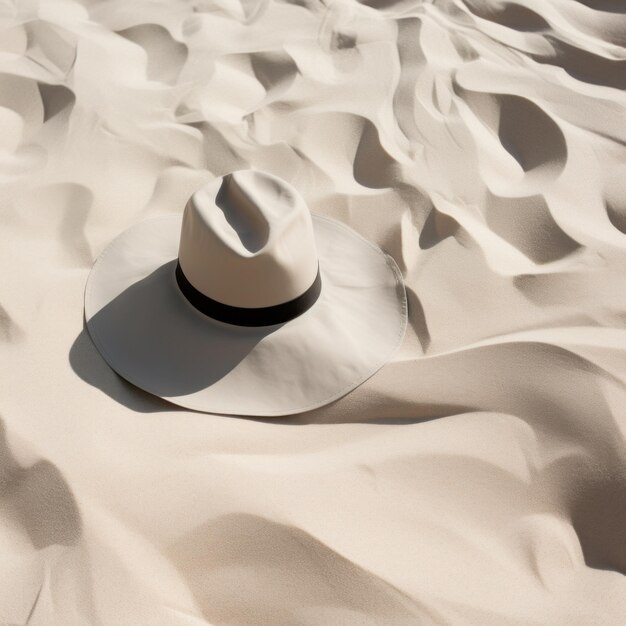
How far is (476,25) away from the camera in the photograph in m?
2.73

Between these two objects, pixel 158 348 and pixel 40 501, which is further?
pixel 158 348

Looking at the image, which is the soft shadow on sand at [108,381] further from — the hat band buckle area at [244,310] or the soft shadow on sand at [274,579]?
the soft shadow on sand at [274,579]

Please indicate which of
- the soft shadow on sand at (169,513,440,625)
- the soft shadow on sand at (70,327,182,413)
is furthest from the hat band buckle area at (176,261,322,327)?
the soft shadow on sand at (169,513,440,625)

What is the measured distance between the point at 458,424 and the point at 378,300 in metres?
0.41

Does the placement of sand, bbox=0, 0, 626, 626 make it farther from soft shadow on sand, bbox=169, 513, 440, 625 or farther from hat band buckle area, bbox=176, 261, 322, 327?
hat band buckle area, bbox=176, 261, 322, 327

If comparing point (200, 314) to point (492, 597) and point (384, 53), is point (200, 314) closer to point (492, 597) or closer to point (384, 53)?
point (492, 597)

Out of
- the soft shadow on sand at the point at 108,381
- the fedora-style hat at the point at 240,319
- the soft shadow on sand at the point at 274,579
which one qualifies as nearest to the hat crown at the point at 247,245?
the fedora-style hat at the point at 240,319

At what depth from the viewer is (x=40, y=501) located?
4.14 feet

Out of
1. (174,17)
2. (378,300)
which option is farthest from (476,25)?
(378,300)

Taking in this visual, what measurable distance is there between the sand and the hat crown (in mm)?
287

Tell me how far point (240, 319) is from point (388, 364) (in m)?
0.37

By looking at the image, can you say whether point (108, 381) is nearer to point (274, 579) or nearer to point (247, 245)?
point (247, 245)

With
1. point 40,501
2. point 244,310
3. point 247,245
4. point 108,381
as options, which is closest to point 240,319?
point 244,310

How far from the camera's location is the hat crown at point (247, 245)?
1.48m
